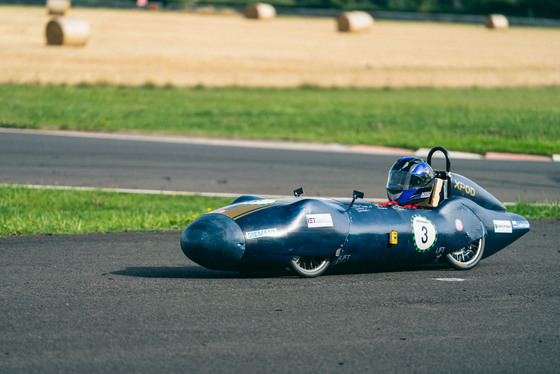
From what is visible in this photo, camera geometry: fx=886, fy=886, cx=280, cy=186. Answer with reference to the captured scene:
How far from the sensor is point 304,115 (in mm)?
24797

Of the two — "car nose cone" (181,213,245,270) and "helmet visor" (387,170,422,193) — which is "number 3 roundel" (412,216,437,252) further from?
"car nose cone" (181,213,245,270)

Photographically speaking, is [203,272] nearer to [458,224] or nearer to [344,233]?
[344,233]

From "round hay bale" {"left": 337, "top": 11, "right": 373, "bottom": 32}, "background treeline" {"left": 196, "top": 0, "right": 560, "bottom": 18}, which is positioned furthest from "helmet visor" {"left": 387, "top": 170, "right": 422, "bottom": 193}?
"background treeline" {"left": 196, "top": 0, "right": 560, "bottom": 18}

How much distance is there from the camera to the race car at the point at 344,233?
25.0 ft

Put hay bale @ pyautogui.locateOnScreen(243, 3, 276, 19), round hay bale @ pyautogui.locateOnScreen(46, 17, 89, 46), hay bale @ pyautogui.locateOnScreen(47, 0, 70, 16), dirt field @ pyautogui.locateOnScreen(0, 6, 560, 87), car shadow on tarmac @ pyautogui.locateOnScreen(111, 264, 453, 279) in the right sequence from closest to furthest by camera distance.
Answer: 1. car shadow on tarmac @ pyautogui.locateOnScreen(111, 264, 453, 279)
2. dirt field @ pyautogui.locateOnScreen(0, 6, 560, 87)
3. round hay bale @ pyautogui.locateOnScreen(46, 17, 89, 46)
4. hay bale @ pyautogui.locateOnScreen(47, 0, 70, 16)
5. hay bale @ pyautogui.locateOnScreen(243, 3, 276, 19)

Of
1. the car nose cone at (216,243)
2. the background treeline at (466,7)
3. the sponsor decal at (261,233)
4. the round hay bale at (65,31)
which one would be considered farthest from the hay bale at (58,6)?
the sponsor decal at (261,233)

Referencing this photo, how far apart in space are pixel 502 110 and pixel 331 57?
55.7 feet

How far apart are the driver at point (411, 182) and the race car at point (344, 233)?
0.12 m

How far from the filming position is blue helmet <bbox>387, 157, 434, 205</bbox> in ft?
28.4

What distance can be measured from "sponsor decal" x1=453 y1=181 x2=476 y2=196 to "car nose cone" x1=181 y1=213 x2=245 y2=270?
2.70 m

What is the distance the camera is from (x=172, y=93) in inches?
1175

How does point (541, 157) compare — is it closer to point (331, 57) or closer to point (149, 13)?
point (331, 57)

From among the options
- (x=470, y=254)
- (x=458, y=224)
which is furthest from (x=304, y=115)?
(x=458, y=224)

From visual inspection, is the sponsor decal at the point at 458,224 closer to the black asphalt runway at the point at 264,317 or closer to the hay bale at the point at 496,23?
the black asphalt runway at the point at 264,317
